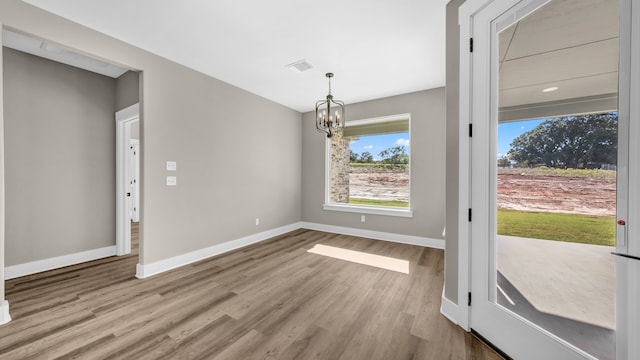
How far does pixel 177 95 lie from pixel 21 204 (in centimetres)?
234

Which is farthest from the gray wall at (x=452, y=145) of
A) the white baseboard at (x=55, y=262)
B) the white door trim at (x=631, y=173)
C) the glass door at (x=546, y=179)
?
the white baseboard at (x=55, y=262)

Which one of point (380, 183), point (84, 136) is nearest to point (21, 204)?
point (84, 136)

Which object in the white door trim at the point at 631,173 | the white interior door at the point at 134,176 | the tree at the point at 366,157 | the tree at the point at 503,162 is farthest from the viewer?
the white interior door at the point at 134,176

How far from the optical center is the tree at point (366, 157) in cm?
517

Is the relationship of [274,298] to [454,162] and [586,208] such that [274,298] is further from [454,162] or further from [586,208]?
[586,208]

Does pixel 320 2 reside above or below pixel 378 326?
above

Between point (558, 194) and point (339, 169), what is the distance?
4211 millimetres

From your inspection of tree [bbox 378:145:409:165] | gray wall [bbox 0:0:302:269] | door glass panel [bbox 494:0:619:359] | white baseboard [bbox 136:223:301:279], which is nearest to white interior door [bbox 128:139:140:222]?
gray wall [bbox 0:0:302:269]

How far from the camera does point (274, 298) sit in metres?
2.49

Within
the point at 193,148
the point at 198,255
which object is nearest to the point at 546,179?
the point at 193,148

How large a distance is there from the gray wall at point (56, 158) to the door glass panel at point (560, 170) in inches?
200

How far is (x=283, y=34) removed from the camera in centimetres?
265

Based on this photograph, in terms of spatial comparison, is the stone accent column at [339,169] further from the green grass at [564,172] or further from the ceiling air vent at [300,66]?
the green grass at [564,172]

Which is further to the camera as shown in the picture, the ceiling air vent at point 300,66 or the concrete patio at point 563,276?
the ceiling air vent at point 300,66
